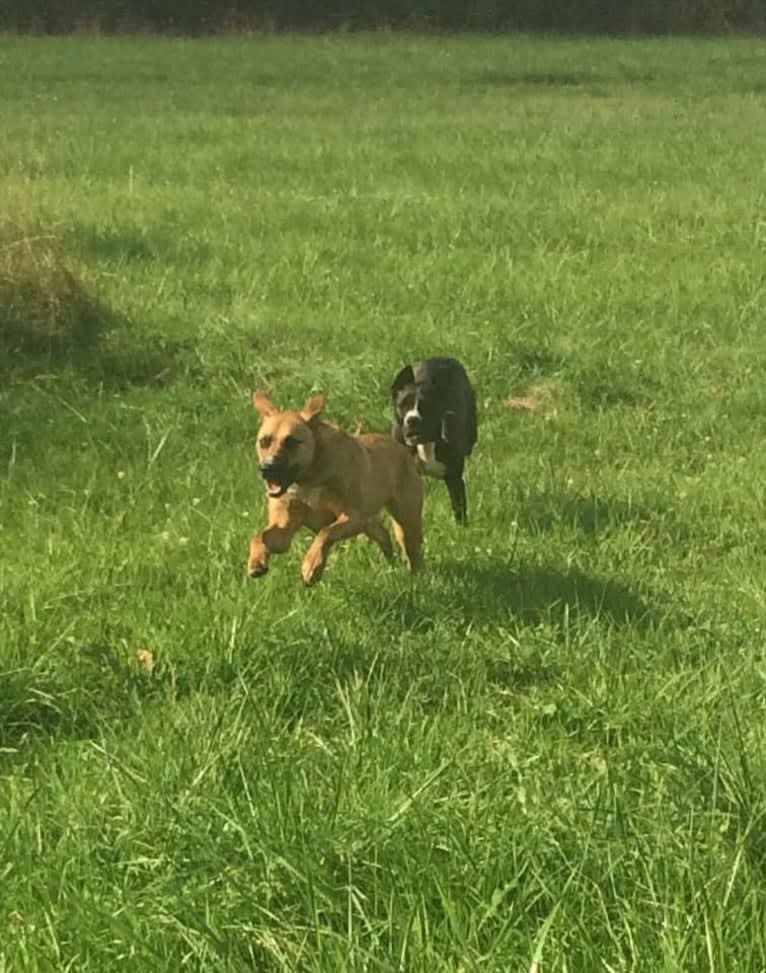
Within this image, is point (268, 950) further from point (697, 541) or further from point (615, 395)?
point (615, 395)

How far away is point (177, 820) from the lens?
3113 mm

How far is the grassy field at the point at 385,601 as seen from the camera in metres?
2.87

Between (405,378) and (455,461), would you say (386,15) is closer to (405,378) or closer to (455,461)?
(405,378)

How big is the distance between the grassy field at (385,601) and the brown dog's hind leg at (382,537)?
12 centimetres

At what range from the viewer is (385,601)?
4.99 meters

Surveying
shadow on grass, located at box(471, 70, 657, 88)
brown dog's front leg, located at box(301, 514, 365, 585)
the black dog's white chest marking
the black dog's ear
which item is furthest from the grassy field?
shadow on grass, located at box(471, 70, 657, 88)

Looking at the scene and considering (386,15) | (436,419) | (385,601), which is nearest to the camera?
(385,601)

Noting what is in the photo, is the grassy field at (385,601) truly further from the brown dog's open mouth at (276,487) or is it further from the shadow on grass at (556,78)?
the shadow on grass at (556,78)

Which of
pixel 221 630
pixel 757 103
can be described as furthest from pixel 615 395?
pixel 757 103

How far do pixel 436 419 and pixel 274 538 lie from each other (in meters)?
1.28

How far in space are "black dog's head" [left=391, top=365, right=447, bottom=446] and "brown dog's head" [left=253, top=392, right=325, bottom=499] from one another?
116 cm

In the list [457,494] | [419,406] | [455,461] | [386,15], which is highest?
[386,15]

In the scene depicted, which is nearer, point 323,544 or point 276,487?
→ point 276,487

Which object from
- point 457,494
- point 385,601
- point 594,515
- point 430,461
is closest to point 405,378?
point 430,461
